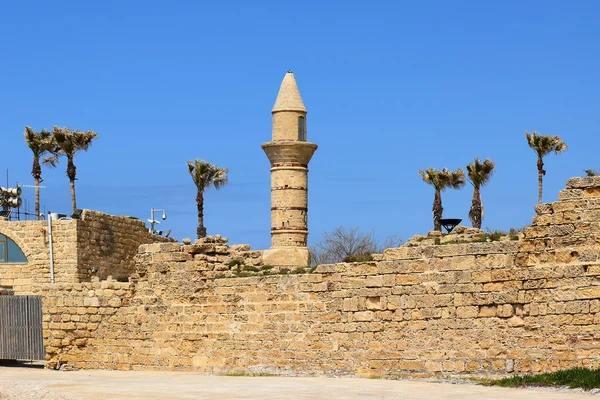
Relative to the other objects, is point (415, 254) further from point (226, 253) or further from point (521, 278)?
point (226, 253)

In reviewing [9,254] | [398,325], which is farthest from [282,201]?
[398,325]

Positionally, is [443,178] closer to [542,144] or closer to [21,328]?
[542,144]

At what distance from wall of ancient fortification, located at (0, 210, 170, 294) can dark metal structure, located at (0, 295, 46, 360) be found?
583cm

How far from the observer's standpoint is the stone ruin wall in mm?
16297

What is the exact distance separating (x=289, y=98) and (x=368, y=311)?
17468mm

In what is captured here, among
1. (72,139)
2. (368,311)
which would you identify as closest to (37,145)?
(72,139)

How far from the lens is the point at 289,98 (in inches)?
1380

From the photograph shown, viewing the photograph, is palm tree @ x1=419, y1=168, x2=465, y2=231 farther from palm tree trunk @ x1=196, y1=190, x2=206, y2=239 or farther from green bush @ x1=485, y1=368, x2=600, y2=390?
green bush @ x1=485, y1=368, x2=600, y2=390

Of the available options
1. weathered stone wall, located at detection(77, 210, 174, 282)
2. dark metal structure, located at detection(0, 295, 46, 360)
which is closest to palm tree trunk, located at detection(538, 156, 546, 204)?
weathered stone wall, located at detection(77, 210, 174, 282)

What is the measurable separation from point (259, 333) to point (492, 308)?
451cm

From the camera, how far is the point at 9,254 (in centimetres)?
3209

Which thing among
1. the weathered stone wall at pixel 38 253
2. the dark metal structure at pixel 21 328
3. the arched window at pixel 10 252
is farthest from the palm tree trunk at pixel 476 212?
the dark metal structure at pixel 21 328

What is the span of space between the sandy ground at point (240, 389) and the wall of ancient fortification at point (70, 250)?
12.1m

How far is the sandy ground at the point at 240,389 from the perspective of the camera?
14.8m
